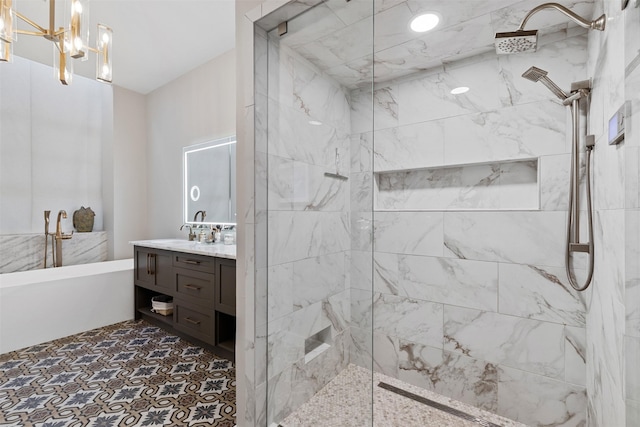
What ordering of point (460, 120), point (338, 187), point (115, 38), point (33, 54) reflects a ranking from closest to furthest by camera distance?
point (338, 187) < point (460, 120) < point (115, 38) < point (33, 54)

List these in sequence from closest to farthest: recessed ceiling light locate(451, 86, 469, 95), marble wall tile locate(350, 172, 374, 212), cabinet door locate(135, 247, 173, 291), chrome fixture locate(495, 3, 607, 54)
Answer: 1. chrome fixture locate(495, 3, 607, 54)
2. marble wall tile locate(350, 172, 374, 212)
3. recessed ceiling light locate(451, 86, 469, 95)
4. cabinet door locate(135, 247, 173, 291)

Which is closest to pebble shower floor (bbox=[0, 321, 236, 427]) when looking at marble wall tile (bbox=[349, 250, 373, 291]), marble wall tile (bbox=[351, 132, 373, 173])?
marble wall tile (bbox=[349, 250, 373, 291])

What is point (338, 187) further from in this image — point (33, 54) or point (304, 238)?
point (33, 54)

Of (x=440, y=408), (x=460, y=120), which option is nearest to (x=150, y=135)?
(x=460, y=120)

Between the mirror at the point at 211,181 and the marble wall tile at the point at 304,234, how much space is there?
1.64 metres

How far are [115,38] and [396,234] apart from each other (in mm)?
3240

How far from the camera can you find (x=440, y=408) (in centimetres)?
183

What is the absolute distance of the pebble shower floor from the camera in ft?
5.39

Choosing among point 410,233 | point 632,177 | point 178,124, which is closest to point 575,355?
point 410,233

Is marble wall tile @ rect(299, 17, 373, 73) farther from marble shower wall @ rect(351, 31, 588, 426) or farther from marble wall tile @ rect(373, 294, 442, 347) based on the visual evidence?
marble wall tile @ rect(373, 294, 442, 347)

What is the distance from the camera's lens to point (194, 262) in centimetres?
244

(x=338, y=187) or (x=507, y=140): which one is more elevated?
(x=507, y=140)

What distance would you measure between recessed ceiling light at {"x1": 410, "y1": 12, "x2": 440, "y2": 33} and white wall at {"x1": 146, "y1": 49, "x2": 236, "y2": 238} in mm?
1961

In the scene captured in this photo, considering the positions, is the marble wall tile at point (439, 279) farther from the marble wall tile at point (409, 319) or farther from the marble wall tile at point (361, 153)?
the marble wall tile at point (361, 153)
